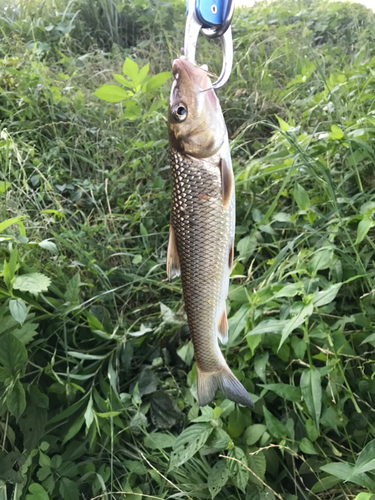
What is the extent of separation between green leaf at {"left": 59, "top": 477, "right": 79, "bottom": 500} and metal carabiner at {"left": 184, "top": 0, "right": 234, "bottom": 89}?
1.41 metres

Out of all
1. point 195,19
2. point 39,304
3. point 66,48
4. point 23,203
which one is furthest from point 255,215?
point 66,48

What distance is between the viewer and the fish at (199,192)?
69 cm

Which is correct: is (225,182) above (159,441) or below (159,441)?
above

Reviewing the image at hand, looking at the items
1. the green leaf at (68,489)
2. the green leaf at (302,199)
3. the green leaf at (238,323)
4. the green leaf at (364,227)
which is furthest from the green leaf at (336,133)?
the green leaf at (68,489)

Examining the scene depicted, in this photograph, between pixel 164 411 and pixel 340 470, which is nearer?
pixel 340 470

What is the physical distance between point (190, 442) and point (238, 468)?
0.17 m

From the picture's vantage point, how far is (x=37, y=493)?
121 centimetres

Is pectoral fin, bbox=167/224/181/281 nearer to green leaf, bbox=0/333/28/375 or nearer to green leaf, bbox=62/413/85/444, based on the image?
green leaf, bbox=0/333/28/375

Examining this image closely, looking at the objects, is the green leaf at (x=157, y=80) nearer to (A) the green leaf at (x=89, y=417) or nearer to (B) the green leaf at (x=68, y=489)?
(A) the green leaf at (x=89, y=417)

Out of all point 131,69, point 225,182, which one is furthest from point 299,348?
point 131,69

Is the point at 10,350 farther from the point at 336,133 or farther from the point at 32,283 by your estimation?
the point at 336,133

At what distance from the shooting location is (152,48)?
3111mm

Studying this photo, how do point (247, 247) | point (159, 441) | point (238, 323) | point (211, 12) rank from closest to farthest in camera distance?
1. point (211, 12)
2. point (238, 323)
3. point (159, 441)
4. point (247, 247)

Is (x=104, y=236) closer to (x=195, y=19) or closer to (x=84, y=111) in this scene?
(x=84, y=111)
